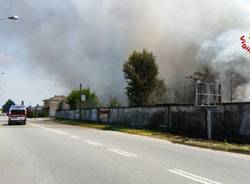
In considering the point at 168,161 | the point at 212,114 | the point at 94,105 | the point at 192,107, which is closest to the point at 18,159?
the point at 168,161

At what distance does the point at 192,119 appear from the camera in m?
32.2

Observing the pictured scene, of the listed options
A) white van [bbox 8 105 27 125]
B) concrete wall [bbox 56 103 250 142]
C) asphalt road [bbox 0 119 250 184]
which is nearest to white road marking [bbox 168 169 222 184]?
asphalt road [bbox 0 119 250 184]

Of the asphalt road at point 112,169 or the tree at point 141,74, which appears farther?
the tree at point 141,74

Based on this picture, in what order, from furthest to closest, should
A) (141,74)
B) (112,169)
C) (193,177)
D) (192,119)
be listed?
(141,74), (192,119), (112,169), (193,177)

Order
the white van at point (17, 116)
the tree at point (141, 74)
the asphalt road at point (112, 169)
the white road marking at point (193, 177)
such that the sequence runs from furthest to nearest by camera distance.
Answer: the tree at point (141, 74), the white van at point (17, 116), the asphalt road at point (112, 169), the white road marking at point (193, 177)

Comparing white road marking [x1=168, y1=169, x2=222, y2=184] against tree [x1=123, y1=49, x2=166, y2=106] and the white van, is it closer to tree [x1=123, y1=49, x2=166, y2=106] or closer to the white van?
the white van

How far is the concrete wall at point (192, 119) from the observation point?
26.4m

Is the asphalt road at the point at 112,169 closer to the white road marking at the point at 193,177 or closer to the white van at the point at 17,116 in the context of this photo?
the white road marking at the point at 193,177

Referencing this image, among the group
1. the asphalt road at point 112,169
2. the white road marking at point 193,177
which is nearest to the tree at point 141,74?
the asphalt road at point 112,169

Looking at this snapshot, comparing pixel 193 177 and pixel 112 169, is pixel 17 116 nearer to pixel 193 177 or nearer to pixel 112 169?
pixel 112 169

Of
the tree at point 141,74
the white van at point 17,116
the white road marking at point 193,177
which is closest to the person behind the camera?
the white road marking at point 193,177

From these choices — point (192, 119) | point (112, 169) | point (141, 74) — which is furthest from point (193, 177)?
point (141, 74)

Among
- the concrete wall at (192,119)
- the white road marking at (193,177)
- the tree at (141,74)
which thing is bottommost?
the white road marking at (193,177)

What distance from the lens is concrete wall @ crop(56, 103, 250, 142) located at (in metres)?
26.4
